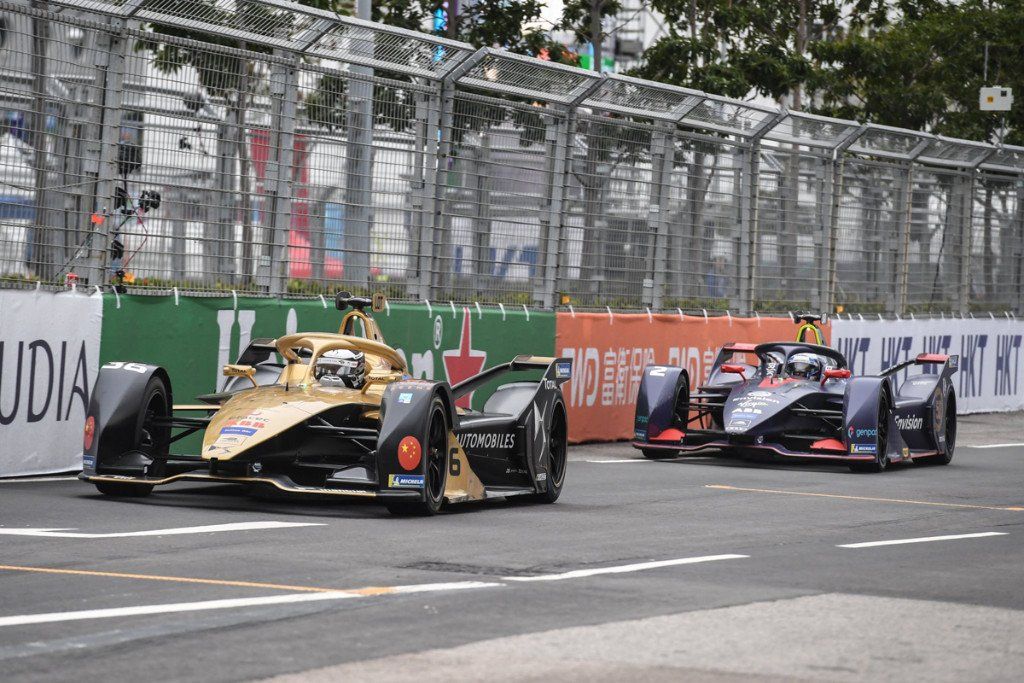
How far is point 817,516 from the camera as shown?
11750 millimetres

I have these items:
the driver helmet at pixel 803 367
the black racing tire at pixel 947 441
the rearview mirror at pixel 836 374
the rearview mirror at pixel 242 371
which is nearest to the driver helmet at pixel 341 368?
the rearview mirror at pixel 242 371

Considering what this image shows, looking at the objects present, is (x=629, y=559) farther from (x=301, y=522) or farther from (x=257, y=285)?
(x=257, y=285)

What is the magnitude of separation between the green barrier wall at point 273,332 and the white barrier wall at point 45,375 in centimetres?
25

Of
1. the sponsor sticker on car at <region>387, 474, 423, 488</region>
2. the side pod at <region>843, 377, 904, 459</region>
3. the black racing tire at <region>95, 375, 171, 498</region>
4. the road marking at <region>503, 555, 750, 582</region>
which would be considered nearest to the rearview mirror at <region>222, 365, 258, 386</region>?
the black racing tire at <region>95, 375, 171, 498</region>

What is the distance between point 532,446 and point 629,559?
3068 mm

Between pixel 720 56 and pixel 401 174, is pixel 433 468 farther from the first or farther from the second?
pixel 720 56

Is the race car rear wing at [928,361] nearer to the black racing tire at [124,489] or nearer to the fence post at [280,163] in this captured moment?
the fence post at [280,163]

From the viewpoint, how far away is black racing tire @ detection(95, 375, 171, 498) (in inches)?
420

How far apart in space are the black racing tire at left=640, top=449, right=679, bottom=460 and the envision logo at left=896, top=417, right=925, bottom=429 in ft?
7.20

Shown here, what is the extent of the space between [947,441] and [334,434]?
9.01 m

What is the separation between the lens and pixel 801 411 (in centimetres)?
1633

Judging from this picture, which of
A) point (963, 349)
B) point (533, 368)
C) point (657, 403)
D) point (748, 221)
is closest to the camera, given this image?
point (533, 368)

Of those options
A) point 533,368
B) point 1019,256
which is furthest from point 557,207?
point 1019,256

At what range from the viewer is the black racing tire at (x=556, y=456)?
12.1 m
